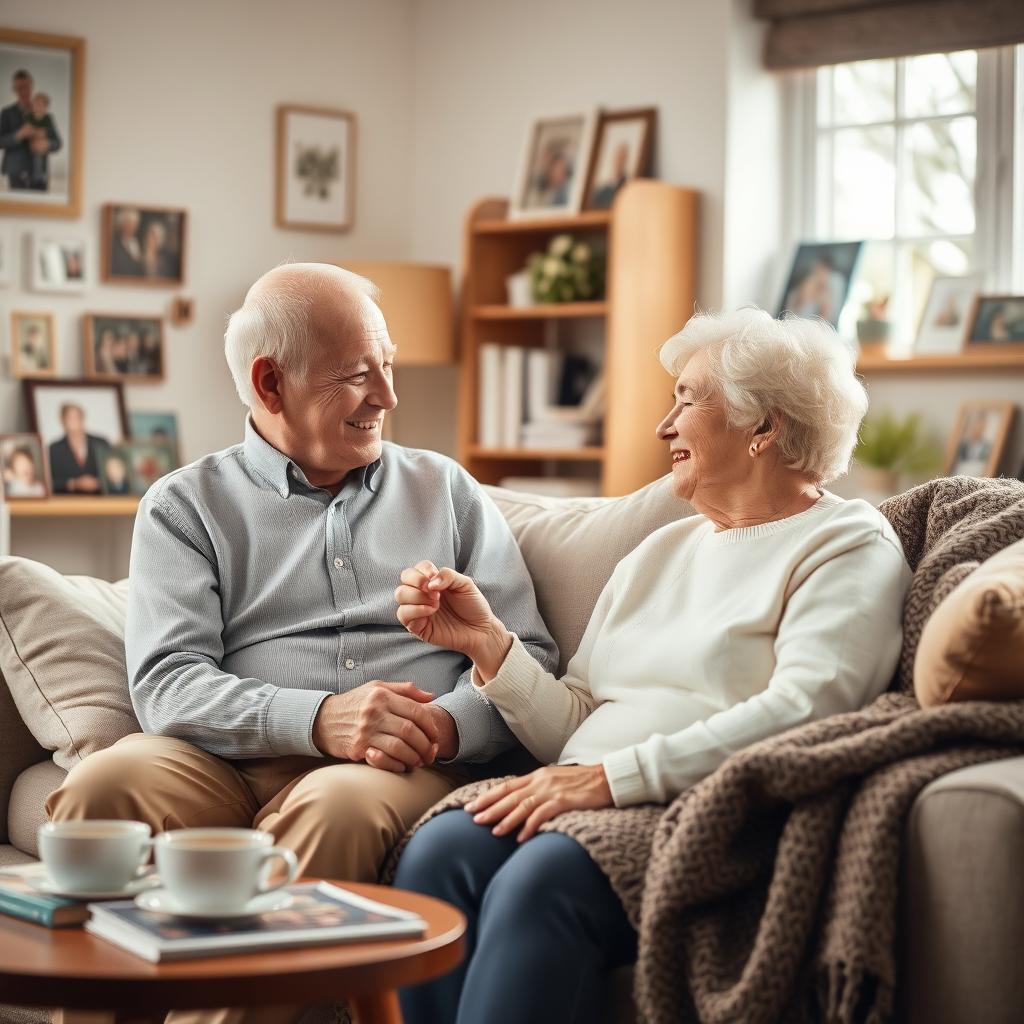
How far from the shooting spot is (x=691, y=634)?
6.44ft

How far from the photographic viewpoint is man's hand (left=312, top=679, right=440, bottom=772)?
6.53 ft

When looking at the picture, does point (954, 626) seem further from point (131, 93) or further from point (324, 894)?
point (131, 93)

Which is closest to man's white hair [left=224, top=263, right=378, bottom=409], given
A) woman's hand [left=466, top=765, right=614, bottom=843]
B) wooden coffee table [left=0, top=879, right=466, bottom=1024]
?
woman's hand [left=466, top=765, right=614, bottom=843]

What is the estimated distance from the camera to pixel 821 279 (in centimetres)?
442

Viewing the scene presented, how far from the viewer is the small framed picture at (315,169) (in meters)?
5.17

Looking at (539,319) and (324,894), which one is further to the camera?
(539,319)

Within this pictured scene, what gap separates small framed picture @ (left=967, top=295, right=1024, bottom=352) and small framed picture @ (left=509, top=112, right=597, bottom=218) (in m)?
1.30

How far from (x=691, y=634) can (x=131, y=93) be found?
143 inches

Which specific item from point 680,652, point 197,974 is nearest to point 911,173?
point 680,652

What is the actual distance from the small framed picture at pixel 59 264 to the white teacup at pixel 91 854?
3.65 metres

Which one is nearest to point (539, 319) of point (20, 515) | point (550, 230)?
point (550, 230)

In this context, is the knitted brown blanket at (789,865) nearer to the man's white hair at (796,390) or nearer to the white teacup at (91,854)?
the man's white hair at (796,390)

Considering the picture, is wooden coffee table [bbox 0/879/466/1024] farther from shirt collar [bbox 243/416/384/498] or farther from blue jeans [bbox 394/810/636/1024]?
shirt collar [bbox 243/416/384/498]

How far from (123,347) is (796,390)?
331 cm
